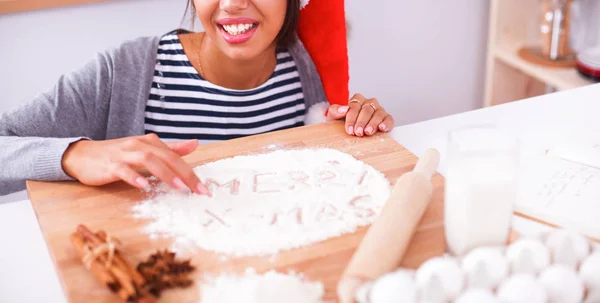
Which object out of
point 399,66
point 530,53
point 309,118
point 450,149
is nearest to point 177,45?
point 309,118

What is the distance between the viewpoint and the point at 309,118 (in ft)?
5.04

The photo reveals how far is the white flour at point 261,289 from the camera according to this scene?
2.27 feet

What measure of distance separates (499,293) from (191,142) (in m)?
0.53

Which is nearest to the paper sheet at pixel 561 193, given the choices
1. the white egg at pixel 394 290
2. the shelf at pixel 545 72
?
the white egg at pixel 394 290

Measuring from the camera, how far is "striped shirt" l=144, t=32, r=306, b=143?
146 cm

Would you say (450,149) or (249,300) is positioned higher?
(450,149)

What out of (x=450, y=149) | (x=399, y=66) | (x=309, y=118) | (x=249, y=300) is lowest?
(x=399, y=66)

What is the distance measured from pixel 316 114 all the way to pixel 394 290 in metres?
0.93

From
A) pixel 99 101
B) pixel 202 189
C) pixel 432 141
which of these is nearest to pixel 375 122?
pixel 432 141

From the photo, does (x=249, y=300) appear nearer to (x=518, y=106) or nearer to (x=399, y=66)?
(x=518, y=106)

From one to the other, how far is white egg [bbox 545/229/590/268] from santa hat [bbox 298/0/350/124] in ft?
2.76

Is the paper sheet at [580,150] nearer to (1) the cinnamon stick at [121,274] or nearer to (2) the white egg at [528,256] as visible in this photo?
(2) the white egg at [528,256]

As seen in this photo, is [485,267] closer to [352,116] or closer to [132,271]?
[132,271]

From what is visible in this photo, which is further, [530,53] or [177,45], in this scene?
[530,53]
